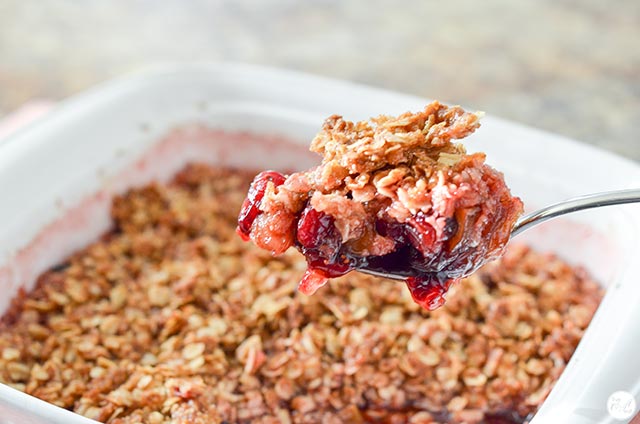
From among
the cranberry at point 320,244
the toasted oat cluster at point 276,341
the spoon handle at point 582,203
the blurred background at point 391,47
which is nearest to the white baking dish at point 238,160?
the toasted oat cluster at point 276,341

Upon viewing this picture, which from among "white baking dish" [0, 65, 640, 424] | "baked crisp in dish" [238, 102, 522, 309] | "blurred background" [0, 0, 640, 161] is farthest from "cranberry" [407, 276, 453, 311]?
"blurred background" [0, 0, 640, 161]

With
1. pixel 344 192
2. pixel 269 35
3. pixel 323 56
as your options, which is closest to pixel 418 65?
pixel 323 56

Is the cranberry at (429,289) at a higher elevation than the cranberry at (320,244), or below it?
below

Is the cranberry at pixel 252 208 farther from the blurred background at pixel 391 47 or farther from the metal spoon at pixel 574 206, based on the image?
the blurred background at pixel 391 47

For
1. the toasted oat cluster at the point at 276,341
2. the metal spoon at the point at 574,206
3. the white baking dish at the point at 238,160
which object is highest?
the metal spoon at the point at 574,206

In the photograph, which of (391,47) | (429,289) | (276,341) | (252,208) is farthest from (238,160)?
(391,47)

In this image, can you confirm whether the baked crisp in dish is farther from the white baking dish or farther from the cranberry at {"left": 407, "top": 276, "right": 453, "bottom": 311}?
the white baking dish

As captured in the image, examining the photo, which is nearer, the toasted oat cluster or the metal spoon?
the metal spoon

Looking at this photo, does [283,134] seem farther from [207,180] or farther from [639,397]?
[639,397]
